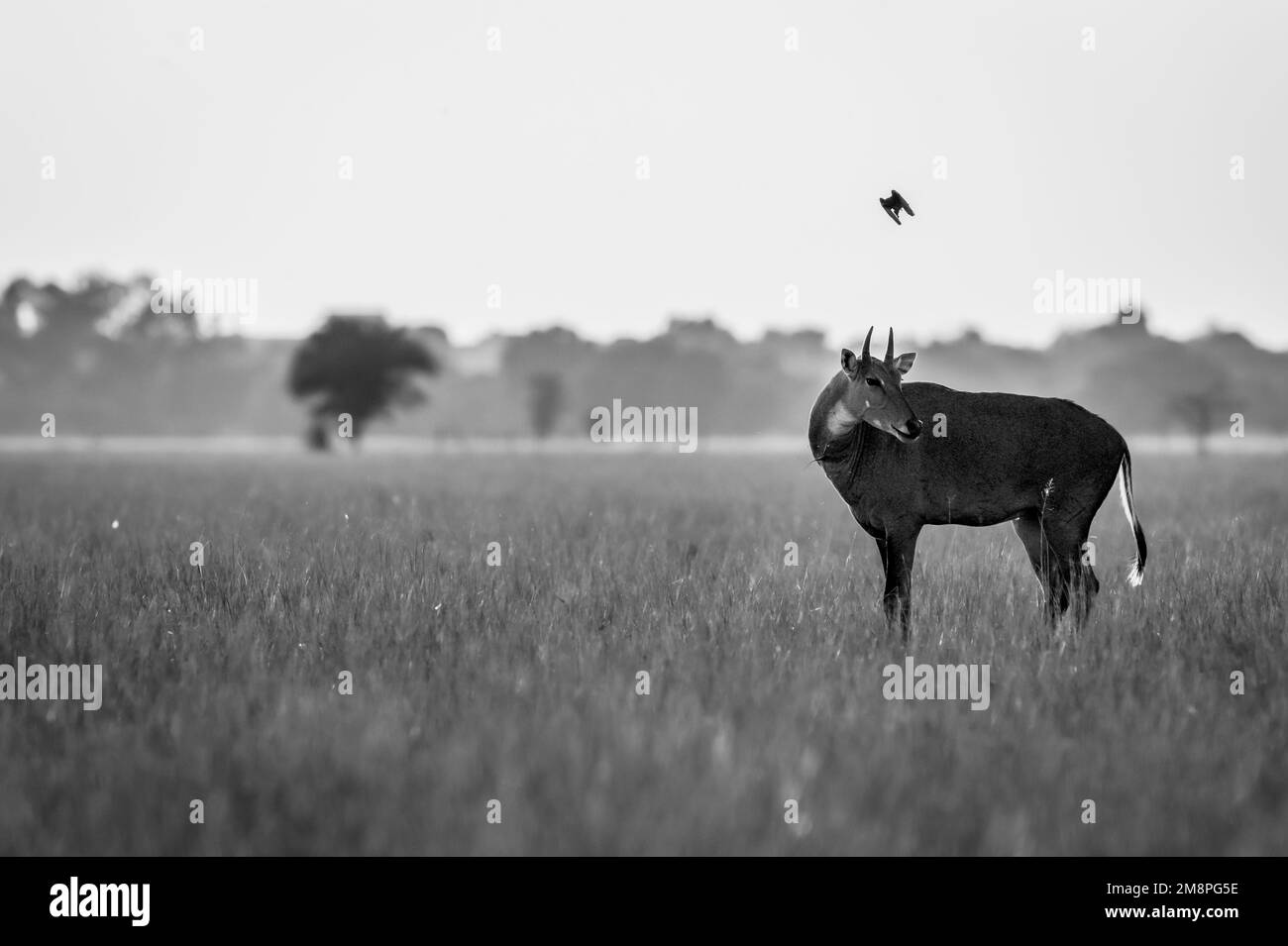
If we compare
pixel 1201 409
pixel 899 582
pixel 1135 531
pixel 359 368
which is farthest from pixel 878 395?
pixel 1201 409

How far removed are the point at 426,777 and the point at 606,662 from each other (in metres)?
1.77

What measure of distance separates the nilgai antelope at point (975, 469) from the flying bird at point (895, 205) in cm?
93

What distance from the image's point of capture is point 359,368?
5269cm

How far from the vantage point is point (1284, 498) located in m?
18.5

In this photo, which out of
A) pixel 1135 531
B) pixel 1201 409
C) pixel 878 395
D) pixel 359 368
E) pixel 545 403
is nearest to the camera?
pixel 878 395

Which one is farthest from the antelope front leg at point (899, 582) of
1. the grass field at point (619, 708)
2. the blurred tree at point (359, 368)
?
the blurred tree at point (359, 368)

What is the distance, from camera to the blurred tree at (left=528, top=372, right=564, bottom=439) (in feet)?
252

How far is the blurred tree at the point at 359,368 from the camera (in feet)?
173

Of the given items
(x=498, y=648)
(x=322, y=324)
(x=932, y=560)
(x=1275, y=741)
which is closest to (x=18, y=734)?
(x=498, y=648)

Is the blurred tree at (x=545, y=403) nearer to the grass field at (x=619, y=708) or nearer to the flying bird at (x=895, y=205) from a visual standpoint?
the grass field at (x=619, y=708)

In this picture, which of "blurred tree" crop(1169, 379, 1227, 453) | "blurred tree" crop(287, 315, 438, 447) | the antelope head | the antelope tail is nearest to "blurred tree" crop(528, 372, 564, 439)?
"blurred tree" crop(287, 315, 438, 447)

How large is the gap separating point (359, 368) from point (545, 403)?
25.6 metres

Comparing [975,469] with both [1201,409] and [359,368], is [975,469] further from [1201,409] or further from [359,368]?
[1201,409]
